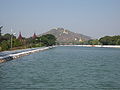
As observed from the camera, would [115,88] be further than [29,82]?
No

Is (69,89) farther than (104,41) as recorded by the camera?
No

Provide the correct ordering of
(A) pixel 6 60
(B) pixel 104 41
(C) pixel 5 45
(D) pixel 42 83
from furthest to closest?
→ 1. (B) pixel 104 41
2. (C) pixel 5 45
3. (A) pixel 6 60
4. (D) pixel 42 83

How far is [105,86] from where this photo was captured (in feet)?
47.2

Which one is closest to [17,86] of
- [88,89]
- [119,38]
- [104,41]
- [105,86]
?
[88,89]

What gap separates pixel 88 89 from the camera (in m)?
13.5

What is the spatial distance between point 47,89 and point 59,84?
5.52 feet

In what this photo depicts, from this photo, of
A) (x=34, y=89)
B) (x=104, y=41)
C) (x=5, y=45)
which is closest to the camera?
(x=34, y=89)

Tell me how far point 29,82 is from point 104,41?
471 feet

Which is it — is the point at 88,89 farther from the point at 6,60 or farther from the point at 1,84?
the point at 6,60

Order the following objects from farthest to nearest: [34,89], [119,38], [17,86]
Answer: [119,38] → [17,86] → [34,89]

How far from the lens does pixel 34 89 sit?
13.1 m

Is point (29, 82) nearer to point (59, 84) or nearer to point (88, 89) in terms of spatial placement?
point (59, 84)

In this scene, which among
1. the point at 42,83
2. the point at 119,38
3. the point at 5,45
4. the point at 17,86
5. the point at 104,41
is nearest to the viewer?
the point at 17,86

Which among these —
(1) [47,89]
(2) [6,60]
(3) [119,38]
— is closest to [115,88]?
(1) [47,89]
